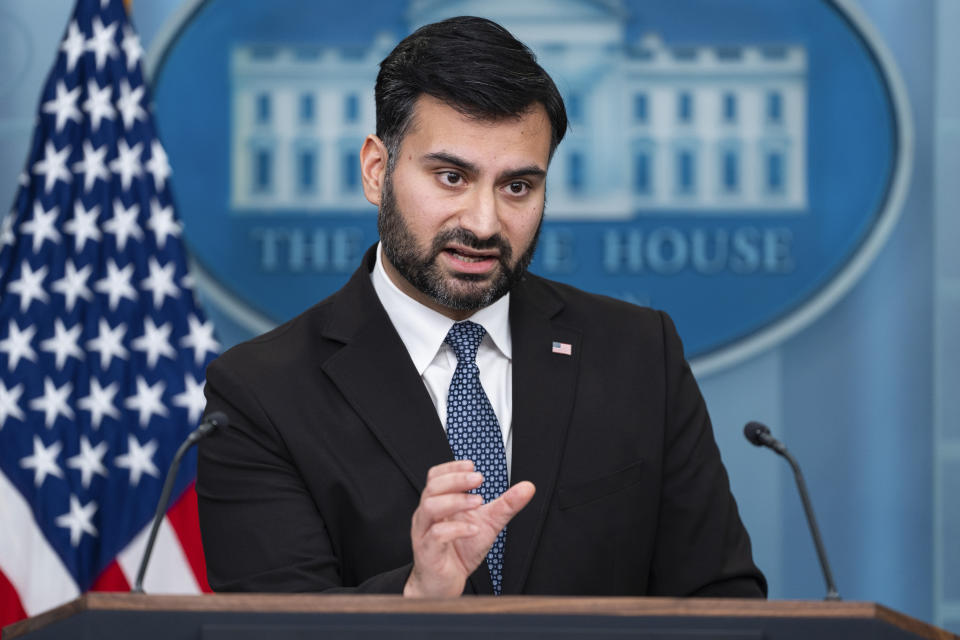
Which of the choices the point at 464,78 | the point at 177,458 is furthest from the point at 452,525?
the point at 464,78

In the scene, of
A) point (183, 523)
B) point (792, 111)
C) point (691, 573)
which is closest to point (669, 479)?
point (691, 573)

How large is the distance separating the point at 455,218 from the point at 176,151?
2247mm

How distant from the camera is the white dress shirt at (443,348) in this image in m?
2.22

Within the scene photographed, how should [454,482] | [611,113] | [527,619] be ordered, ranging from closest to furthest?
[527,619] < [454,482] < [611,113]

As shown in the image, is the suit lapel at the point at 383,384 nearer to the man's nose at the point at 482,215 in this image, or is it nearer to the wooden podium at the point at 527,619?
the man's nose at the point at 482,215

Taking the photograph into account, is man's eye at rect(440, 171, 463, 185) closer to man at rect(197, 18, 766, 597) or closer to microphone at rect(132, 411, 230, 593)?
man at rect(197, 18, 766, 597)

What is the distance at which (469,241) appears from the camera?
2121 mm

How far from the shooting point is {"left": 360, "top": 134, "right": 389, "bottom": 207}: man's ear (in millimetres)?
2318

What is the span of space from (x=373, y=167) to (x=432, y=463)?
66 centimetres

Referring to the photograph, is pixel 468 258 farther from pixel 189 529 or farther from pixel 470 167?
pixel 189 529

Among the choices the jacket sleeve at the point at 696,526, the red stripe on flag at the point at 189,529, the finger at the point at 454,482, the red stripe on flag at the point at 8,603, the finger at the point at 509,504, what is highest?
the finger at the point at 454,482

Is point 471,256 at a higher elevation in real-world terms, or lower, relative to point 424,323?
higher

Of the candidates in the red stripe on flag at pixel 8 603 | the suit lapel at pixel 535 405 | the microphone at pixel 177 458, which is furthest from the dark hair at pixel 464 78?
the red stripe on flag at pixel 8 603

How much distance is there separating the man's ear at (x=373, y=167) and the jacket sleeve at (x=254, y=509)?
466 millimetres
